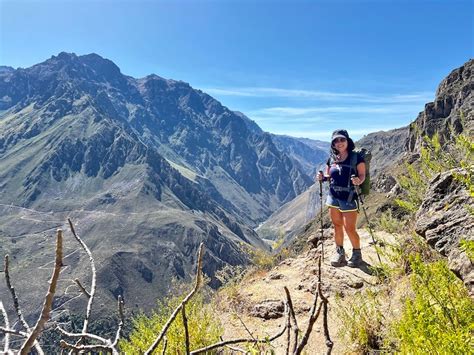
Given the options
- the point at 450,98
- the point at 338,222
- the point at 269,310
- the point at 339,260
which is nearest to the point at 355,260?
the point at 339,260

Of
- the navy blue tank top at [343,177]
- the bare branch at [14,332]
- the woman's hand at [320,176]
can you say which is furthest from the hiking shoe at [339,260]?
the bare branch at [14,332]

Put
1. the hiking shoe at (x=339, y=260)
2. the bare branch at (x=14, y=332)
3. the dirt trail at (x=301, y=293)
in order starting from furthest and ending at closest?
the hiking shoe at (x=339, y=260)
the dirt trail at (x=301, y=293)
the bare branch at (x=14, y=332)

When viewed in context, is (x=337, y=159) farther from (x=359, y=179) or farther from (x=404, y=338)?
(x=404, y=338)

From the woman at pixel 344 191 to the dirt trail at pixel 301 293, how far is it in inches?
14.3

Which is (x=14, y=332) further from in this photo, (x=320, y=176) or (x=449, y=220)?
(x=320, y=176)

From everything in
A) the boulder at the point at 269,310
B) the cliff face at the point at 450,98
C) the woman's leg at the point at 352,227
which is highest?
the cliff face at the point at 450,98

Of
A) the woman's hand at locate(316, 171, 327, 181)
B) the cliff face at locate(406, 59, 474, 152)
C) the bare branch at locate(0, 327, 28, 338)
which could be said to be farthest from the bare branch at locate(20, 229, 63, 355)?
the cliff face at locate(406, 59, 474, 152)

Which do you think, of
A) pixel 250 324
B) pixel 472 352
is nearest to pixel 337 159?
pixel 250 324

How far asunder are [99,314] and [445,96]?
18235 centimetres

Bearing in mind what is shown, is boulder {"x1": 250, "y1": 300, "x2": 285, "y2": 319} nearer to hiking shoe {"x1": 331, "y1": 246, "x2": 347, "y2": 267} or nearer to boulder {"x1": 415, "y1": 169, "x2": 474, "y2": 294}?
hiking shoe {"x1": 331, "y1": 246, "x2": 347, "y2": 267}

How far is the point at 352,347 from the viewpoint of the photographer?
5.03 metres

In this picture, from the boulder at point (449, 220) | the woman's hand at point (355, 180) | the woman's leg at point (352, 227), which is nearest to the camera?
the boulder at point (449, 220)

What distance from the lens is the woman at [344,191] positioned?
363 inches

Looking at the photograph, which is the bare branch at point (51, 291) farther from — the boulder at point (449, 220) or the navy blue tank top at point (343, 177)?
the navy blue tank top at point (343, 177)
